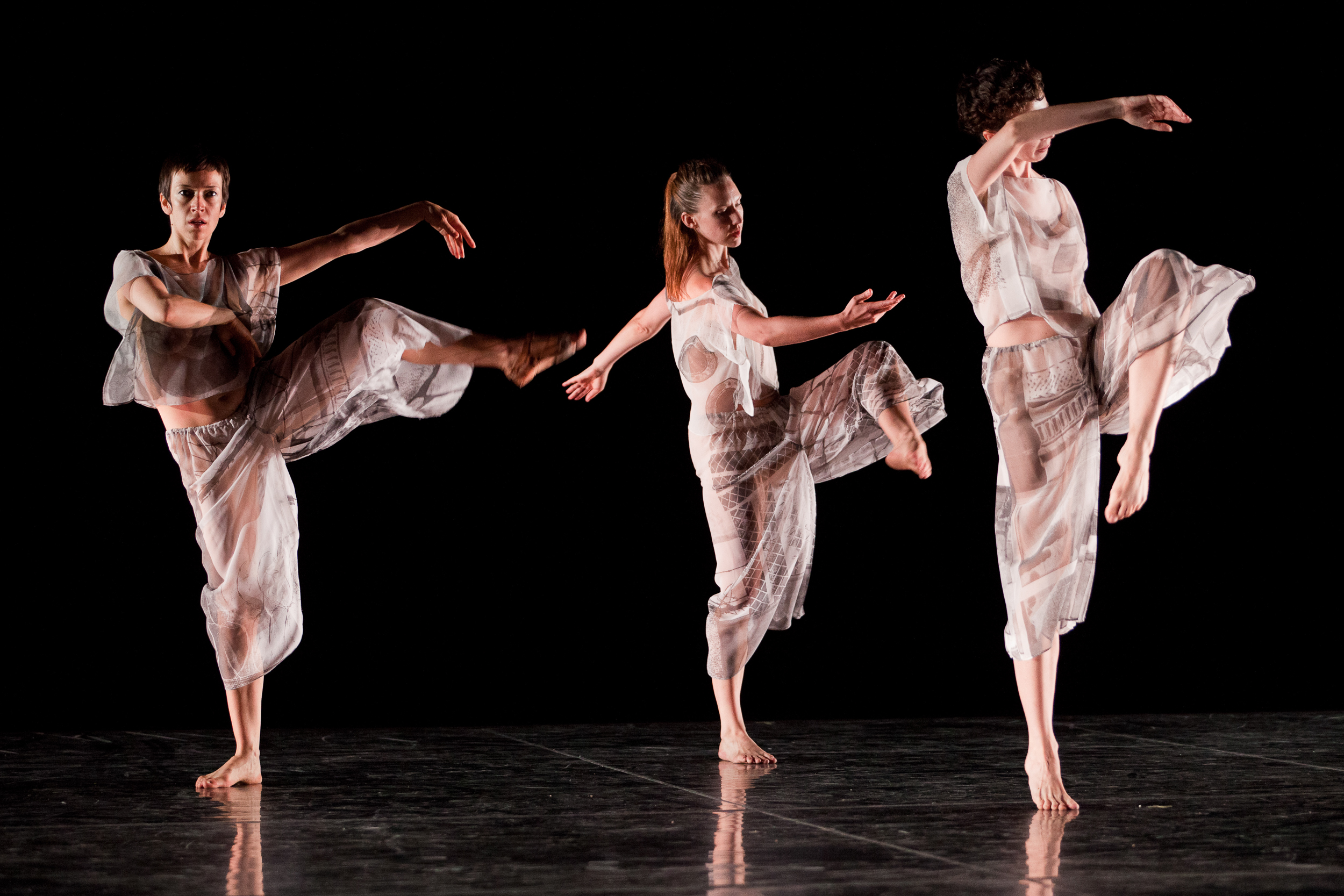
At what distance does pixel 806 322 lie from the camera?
9.95ft

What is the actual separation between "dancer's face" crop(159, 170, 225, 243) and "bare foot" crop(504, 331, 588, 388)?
70cm

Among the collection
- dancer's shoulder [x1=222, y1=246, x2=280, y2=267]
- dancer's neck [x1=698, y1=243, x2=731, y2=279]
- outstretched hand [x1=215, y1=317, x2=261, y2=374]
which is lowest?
outstretched hand [x1=215, y1=317, x2=261, y2=374]

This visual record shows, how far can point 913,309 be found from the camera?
4770 mm

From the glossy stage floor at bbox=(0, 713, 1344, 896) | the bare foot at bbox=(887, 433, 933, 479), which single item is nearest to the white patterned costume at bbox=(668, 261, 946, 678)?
the bare foot at bbox=(887, 433, 933, 479)

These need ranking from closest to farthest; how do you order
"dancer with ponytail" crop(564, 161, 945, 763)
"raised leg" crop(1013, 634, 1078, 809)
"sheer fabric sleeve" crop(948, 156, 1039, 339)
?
"raised leg" crop(1013, 634, 1078, 809)
"sheer fabric sleeve" crop(948, 156, 1039, 339)
"dancer with ponytail" crop(564, 161, 945, 763)

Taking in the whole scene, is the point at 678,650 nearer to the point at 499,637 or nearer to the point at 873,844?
the point at 499,637

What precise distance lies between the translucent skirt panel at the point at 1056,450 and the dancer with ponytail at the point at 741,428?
731 mm

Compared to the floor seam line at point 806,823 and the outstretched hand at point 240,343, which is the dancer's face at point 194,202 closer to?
the outstretched hand at point 240,343

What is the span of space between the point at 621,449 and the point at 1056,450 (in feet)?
7.07

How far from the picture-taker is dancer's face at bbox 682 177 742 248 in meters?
3.47

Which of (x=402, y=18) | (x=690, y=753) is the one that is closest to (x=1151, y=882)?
(x=690, y=753)

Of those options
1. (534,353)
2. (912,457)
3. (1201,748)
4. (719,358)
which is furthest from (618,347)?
(1201,748)

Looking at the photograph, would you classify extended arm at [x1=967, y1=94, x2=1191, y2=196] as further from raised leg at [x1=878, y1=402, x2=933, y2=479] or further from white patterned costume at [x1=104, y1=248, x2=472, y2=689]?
white patterned costume at [x1=104, y1=248, x2=472, y2=689]

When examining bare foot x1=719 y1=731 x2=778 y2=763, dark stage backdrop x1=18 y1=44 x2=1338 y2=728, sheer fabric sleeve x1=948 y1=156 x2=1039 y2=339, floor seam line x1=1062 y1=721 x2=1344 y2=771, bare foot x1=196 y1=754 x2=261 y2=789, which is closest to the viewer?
sheer fabric sleeve x1=948 y1=156 x2=1039 y2=339
